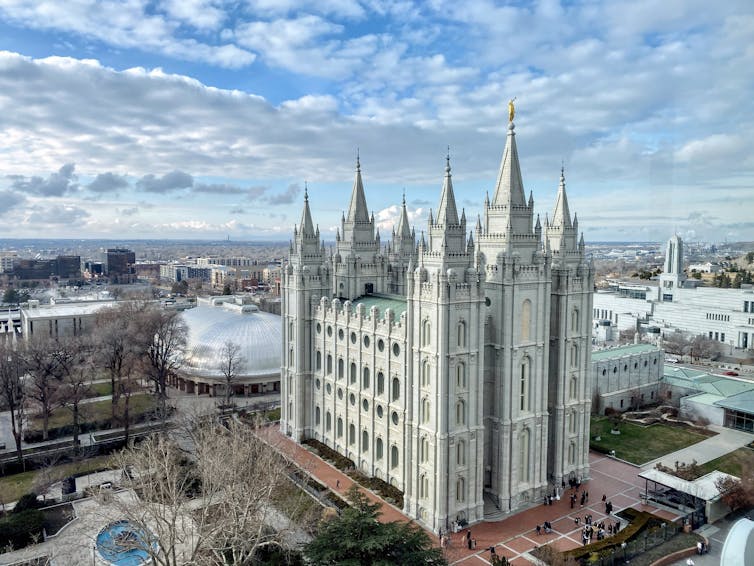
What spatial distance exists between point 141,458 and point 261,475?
788cm

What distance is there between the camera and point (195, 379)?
77875mm

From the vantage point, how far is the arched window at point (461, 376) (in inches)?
1644

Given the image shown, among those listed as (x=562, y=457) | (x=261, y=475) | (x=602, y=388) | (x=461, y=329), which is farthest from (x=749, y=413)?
(x=261, y=475)

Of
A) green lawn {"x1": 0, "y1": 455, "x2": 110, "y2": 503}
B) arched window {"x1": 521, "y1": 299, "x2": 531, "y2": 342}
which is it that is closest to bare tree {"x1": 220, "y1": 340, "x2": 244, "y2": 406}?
green lawn {"x1": 0, "y1": 455, "x2": 110, "y2": 503}

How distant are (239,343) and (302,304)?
26099 mm

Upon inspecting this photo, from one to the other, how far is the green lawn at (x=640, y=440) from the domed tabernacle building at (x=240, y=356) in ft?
140

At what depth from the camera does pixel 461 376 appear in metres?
41.9

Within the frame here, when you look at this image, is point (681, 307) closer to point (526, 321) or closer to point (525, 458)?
point (525, 458)

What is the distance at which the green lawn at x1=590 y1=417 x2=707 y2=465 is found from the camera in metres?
56.3

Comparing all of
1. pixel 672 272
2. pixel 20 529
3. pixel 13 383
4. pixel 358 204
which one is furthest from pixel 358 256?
pixel 672 272

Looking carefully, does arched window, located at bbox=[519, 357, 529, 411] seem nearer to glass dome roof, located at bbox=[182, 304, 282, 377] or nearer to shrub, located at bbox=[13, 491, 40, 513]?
shrub, located at bbox=[13, 491, 40, 513]

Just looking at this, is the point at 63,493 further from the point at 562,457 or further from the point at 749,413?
the point at 749,413

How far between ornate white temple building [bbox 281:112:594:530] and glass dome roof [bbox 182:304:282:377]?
2583cm

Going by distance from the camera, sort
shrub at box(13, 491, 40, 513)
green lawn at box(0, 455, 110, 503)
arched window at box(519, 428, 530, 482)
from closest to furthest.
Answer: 1. shrub at box(13, 491, 40, 513)
2. arched window at box(519, 428, 530, 482)
3. green lawn at box(0, 455, 110, 503)
